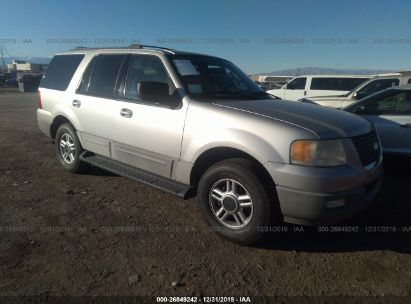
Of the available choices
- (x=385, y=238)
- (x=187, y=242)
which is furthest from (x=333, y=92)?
→ (x=187, y=242)

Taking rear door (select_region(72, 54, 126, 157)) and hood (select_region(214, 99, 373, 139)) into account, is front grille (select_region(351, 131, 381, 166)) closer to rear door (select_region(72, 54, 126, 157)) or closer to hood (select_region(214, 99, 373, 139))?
hood (select_region(214, 99, 373, 139))

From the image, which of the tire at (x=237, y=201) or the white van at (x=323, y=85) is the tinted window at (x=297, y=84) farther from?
the tire at (x=237, y=201)

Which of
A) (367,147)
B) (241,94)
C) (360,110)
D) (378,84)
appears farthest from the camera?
(378,84)

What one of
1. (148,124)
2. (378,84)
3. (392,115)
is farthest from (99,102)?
(378,84)

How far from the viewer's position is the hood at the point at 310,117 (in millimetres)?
2922

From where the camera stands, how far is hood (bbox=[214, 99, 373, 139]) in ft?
9.59

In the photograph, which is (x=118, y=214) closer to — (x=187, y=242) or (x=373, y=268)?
(x=187, y=242)

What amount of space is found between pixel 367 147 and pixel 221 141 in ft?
4.75

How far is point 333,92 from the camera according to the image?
15.0m

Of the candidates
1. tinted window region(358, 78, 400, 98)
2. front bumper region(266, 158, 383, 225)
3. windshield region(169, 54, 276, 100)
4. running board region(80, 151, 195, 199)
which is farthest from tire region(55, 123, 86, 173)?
tinted window region(358, 78, 400, 98)

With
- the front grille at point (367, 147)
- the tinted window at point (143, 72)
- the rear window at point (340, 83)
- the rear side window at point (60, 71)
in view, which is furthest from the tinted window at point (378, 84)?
the rear side window at point (60, 71)

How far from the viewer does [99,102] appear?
14.2 ft

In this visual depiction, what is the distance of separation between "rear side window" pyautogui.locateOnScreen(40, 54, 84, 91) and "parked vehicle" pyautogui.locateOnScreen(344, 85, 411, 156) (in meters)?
4.68

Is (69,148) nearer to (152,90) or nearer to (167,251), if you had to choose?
(152,90)
